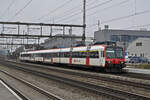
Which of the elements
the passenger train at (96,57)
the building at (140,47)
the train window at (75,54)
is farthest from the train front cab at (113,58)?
the building at (140,47)

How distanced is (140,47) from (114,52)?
38.0 meters

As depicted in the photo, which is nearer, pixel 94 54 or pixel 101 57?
pixel 101 57

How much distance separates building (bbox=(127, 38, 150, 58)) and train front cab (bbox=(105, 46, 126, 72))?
35.0 meters

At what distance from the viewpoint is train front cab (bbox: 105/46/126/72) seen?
71.7 ft

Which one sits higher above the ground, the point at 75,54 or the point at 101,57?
the point at 75,54

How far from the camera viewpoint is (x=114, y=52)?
22656mm

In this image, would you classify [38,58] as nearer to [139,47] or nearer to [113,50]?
[113,50]

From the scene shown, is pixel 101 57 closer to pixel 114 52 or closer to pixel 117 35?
pixel 114 52

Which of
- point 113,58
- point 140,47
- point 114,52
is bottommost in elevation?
point 113,58

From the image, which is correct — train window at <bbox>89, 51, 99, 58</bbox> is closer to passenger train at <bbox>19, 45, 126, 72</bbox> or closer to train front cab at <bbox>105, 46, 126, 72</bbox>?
passenger train at <bbox>19, 45, 126, 72</bbox>

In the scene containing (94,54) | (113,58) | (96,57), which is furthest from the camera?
(94,54)

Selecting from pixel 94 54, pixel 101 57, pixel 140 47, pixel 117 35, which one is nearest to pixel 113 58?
pixel 101 57

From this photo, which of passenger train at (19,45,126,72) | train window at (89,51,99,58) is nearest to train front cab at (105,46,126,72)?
passenger train at (19,45,126,72)

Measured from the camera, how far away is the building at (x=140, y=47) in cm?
5600
